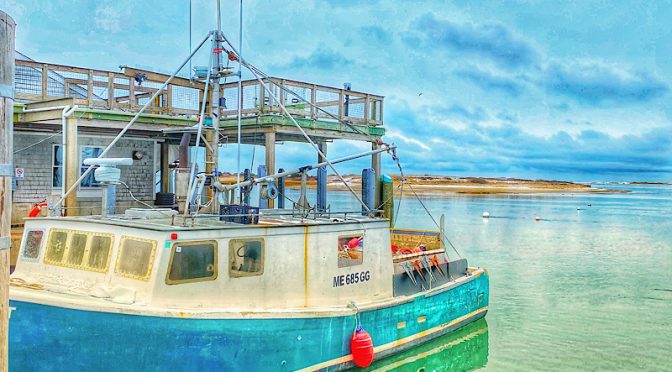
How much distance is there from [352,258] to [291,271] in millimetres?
1585

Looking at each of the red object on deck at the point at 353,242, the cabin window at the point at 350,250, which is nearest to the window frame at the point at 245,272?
the cabin window at the point at 350,250

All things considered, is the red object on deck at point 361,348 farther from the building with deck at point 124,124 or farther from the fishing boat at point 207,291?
the building with deck at point 124,124

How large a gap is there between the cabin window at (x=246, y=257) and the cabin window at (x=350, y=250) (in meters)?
1.73

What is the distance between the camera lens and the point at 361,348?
10672 mm

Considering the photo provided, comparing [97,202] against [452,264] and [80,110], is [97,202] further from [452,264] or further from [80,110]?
[452,264]

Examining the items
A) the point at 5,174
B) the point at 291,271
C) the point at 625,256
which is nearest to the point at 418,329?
the point at 291,271

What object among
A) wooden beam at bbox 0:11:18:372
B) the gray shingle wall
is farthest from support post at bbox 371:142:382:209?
wooden beam at bbox 0:11:18:372

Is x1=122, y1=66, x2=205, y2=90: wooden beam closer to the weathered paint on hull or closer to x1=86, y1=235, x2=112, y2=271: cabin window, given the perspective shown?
x1=86, y1=235, x2=112, y2=271: cabin window

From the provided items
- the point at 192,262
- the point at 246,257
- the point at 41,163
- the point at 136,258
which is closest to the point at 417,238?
the point at 246,257

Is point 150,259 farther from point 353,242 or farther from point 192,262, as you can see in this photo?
point 353,242

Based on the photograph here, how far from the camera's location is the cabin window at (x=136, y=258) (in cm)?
901

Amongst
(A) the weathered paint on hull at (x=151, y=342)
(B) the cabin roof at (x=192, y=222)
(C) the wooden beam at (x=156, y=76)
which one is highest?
(C) the wooden beam at (x=156, y=76)

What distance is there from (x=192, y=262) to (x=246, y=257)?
951 millimetres

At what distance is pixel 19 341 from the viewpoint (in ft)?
28.0
